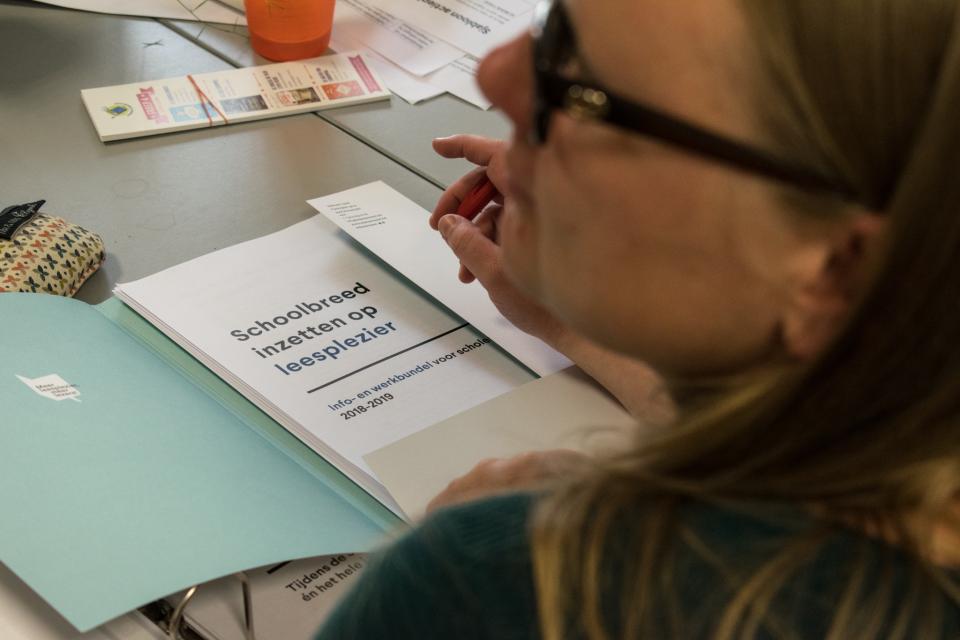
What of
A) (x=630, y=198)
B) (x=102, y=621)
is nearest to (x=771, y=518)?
(x=630, y=198)

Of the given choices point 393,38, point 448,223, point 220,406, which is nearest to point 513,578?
point 220,406

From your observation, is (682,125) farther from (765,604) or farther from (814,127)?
(765,604)

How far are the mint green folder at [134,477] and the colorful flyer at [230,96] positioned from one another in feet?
1.21

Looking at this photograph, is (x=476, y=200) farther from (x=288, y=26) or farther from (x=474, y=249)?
(x=288, y=26)

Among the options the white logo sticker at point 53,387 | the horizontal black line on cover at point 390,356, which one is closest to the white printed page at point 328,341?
the horizontal black line on cover at point 390,356

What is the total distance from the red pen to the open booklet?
57 mm

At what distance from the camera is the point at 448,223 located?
103 centimetres

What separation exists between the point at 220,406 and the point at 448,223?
30cm

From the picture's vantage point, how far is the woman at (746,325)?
456 mm

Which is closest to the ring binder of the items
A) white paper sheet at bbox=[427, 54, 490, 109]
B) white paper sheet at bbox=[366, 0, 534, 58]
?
white paper sheet at bbox=[427, 54, 490, 109]

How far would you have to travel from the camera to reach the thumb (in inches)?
39.3

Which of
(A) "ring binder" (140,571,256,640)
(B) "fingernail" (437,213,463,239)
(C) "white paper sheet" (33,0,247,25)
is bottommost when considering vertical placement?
(A) "ring binder" (140,571,256,640)

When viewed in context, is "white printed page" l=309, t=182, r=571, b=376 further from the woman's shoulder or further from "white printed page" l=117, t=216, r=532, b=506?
the woman's shoulder

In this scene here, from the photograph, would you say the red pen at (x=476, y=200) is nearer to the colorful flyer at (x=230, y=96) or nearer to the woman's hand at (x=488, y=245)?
the woman's hand at (x=488, y=245)
